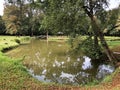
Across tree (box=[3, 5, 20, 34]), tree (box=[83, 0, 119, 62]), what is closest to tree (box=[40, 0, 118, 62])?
tree (box=[83, 0, 119, 62])

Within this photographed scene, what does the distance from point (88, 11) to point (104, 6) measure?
1534 mm

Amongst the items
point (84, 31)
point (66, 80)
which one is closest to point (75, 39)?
point (84, 31)

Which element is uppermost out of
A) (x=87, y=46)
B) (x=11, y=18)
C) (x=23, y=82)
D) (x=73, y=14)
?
(x=73, y=14)

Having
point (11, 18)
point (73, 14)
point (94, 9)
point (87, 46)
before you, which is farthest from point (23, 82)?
point (11, 18)

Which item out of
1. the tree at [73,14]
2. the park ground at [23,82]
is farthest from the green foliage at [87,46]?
the park ground at [23,82]

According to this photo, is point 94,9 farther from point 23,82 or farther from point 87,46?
point 23,82

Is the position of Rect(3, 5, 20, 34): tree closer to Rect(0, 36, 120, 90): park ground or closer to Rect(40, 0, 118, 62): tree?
Rect(40, 0, 118, 62): tree

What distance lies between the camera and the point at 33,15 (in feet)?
260

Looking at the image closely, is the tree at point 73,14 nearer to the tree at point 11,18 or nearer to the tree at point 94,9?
the tree at point 94,9

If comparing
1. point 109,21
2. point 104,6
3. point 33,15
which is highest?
point 104,6

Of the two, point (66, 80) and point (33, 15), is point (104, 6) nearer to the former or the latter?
point (66, 80)

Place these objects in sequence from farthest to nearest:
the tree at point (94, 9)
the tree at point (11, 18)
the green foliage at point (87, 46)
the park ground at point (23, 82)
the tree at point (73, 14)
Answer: the tree at point (11, 18) → the green foliage at point (87, 46) → the tree at point (94, 9) → the tree at point (73, 14) → the park ground at point (23, 82)

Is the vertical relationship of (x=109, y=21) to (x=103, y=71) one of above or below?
above

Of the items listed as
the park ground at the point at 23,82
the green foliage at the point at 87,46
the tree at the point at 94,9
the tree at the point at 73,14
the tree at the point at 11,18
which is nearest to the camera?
the park ground at the point at 23,82
